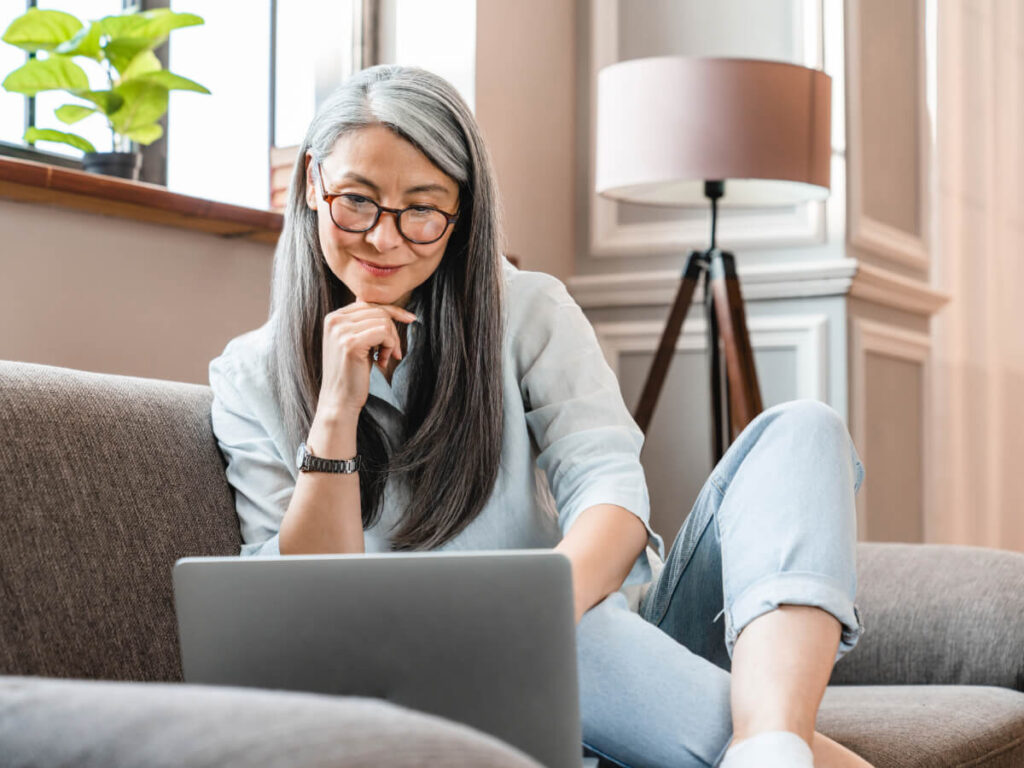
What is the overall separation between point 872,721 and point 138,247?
126 centimetres

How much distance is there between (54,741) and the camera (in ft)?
1.81

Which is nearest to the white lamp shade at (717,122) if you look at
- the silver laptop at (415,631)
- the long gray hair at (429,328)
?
the long gray hair at (429,328)

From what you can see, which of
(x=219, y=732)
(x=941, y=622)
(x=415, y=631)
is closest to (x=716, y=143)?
(x=941, y=622)

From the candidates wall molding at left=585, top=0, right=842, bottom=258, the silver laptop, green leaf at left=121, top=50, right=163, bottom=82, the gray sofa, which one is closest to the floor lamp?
wall molding at left=585, top=0, right=842, bottom=258

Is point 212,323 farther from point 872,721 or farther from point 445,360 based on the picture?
point 872,721

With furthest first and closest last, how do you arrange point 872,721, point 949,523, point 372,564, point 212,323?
point 949,523, point 212,323, point 872,721, point 372,564

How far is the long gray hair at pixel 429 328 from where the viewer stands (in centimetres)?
140

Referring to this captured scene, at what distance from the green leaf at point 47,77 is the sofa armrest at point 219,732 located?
1.59 metres

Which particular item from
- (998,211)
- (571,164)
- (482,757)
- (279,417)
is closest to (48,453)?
(279,417)

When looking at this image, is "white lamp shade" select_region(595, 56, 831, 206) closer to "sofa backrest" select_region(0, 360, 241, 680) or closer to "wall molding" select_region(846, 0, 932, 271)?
"wall molding" select_region(846, 0, 932, 271)

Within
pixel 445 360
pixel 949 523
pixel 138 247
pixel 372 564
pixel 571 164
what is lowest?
pixel 949 523

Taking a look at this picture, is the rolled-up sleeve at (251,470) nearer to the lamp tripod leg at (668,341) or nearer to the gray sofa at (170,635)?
the gray sofa at (170,635)

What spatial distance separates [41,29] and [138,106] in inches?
7.0

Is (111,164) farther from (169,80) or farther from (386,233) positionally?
(386,233)
